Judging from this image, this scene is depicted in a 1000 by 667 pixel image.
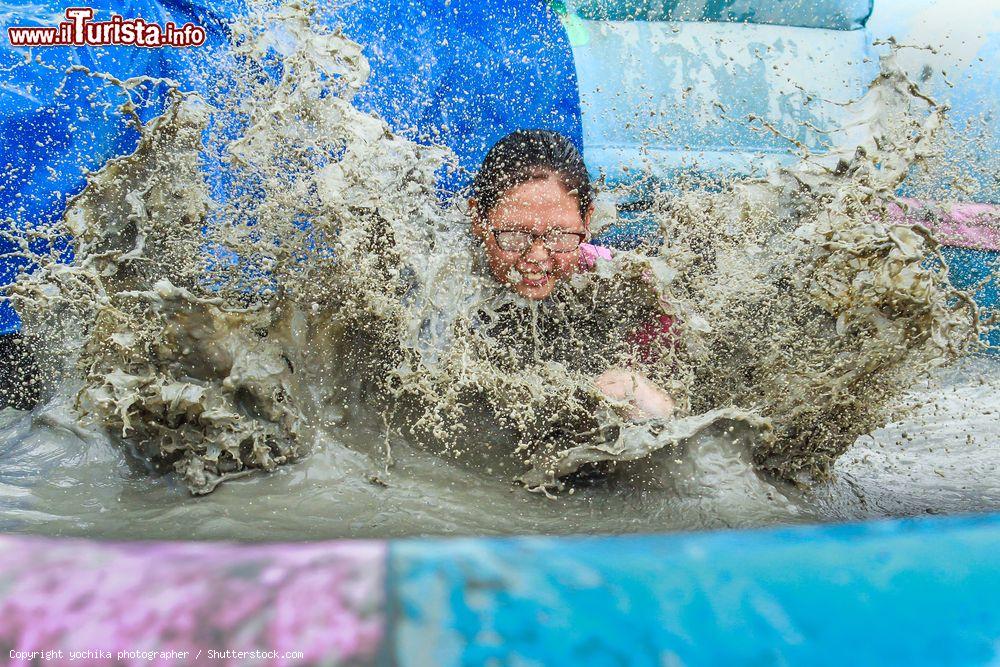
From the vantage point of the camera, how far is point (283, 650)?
13.2 inches

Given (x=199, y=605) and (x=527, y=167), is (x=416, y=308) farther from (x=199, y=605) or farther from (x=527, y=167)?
(x=199, y=605)

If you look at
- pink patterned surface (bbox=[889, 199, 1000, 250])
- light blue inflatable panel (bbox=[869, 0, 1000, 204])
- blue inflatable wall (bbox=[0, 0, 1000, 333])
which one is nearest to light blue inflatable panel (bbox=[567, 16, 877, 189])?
blue inflatable wall (bbox=[0, 0, 1000, 333])

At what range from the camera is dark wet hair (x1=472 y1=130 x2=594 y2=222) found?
1.92 m

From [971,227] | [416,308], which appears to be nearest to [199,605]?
[416,308]

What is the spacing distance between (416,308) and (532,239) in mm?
392

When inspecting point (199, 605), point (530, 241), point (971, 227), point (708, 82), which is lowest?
point (199, 605)

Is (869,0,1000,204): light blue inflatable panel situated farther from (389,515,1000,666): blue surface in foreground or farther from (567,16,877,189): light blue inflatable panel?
(389,515,1000,666): blue surface in foreground

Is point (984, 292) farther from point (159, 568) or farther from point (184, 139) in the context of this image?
point (159, 568)

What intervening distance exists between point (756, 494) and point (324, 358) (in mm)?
769

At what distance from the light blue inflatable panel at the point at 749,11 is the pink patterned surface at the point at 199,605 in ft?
10.3

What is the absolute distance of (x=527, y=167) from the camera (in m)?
1.93

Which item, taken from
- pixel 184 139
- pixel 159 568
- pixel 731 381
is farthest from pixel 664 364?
pixel 159 568

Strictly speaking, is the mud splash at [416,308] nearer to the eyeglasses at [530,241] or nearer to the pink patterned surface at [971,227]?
the eyeglasses at [530,241]

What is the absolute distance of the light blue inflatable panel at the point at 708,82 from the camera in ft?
10.1
